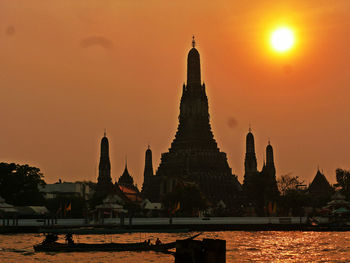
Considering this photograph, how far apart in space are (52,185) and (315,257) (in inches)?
5333

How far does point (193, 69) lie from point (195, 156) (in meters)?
20.2

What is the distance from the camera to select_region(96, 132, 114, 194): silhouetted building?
520 ft

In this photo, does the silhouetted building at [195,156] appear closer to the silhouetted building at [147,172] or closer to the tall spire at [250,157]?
the tall spire at [250,157]

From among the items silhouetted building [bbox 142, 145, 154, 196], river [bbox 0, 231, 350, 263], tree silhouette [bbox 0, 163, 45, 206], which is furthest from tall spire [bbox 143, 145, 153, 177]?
river [bbox 0, 231, 350, 263]

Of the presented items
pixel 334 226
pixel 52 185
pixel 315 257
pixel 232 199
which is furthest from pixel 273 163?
pixel 315 257

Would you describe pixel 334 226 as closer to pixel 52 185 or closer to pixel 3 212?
pixel 3 212

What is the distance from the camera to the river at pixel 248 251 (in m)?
52.1

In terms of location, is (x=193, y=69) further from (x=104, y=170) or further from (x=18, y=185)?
(x=18, y=185)

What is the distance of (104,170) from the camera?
528 ft

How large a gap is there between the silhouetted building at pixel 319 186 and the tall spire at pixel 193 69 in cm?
4197

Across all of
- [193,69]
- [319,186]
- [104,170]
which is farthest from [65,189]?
[319,186]

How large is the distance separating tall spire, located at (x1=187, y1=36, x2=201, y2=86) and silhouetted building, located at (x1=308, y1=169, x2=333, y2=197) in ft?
138

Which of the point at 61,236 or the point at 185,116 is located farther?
the point at 185,116

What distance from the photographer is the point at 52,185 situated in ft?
598
